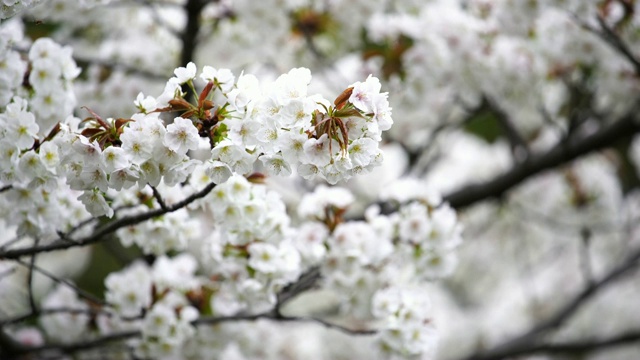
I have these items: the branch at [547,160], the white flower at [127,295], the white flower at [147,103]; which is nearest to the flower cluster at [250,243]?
the white flower at [127,295]

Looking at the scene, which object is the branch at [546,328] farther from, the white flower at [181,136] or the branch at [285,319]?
the white flower at [181,136]

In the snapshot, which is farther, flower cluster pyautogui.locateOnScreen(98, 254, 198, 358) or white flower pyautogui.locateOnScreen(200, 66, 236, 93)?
flower cluster pyautogui.locateOnScreen(98, 254, 198, 358)

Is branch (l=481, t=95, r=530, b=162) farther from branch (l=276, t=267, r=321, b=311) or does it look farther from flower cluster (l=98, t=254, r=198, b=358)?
flower cluster (l=98, t=254, r=198, b=358)

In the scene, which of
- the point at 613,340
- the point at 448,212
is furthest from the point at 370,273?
the point at 613,340

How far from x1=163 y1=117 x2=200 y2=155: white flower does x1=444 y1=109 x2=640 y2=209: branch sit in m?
2.40

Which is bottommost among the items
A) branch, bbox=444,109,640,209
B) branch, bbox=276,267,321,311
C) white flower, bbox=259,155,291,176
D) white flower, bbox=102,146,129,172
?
white flower, bbox=102,146,129,172

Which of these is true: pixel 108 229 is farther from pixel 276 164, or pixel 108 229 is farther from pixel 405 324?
pixel 405 324

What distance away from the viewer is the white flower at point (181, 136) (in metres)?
1.41

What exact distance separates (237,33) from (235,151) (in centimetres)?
268

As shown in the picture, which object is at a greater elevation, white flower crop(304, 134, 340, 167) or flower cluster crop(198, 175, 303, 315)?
flower cluster crop(198, 175, 303, 315)

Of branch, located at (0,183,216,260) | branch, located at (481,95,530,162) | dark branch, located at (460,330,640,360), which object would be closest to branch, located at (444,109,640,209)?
branch, located at (481,95,530,162)

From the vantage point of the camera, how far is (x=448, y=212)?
239 cm

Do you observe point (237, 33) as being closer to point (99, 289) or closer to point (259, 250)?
point (259, 250)

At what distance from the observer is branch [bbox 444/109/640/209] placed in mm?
3523
